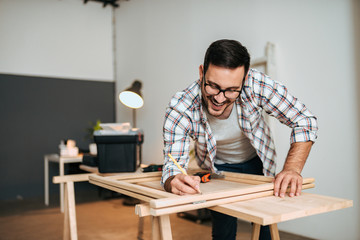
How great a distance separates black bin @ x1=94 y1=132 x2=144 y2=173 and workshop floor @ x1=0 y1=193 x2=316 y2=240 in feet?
2.92

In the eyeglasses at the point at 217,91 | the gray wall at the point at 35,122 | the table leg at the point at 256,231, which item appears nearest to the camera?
the eyeglasses at the point at 217,91

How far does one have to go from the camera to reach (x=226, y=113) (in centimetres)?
144

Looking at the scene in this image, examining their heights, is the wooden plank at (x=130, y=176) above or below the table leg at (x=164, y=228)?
above

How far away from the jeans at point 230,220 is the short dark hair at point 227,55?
0.55 m

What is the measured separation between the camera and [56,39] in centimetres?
465

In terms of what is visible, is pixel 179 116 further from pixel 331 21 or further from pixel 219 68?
pixel 331 21

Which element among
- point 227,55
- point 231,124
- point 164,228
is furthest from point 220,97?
point 164,228

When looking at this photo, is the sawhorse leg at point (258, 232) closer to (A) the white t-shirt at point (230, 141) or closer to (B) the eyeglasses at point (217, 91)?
(A) the white t-shirt at point (230, 141)

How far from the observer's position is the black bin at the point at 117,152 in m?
2.02

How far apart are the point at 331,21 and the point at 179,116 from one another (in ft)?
5.28

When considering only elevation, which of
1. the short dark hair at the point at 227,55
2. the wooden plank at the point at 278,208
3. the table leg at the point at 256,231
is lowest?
the table leg at the point at 256,231

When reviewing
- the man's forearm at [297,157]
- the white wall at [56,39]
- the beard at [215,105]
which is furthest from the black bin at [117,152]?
the white wall at [56,39]

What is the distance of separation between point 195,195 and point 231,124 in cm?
59

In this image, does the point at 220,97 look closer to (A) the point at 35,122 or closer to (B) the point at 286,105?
(B) the point at 286,105
